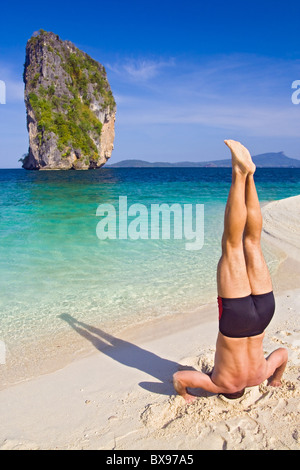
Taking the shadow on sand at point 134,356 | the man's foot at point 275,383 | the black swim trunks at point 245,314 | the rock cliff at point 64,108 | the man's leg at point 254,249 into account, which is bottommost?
the shadow on sand at point 134,356

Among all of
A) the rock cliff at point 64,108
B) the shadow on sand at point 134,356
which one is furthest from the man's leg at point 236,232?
the rock cliff at point 64,108

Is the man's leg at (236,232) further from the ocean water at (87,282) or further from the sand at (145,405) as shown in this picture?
the ocean water at (87,282)

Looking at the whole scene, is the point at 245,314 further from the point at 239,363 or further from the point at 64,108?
the point at 64,108

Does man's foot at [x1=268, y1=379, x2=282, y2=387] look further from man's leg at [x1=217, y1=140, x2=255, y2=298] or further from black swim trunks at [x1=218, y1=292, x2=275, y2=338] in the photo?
man's leg at [x1=217, y1=140, x2=255, y2=298]

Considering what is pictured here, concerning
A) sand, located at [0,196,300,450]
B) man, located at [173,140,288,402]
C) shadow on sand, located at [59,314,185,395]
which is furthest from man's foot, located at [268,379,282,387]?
shadow on sand, located at [59,314,185,395]

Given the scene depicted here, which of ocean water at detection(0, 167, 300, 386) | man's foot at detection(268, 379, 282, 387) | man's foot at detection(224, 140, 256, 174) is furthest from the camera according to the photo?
ocean water at detection(0, 167, 300, 386)

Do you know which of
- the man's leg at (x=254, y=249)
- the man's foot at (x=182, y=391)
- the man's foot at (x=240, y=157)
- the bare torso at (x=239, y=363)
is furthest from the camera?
the man's foot at (x=182, y=391)

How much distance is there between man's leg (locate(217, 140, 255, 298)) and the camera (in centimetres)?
252

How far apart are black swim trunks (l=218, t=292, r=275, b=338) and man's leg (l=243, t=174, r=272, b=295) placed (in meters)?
0.08

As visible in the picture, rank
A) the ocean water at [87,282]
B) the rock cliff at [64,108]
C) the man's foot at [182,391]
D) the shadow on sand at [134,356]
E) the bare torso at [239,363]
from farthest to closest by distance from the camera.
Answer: the rock cliff at [64,108], the ocean water at [87,282], the shadow on sand at [134,356], the man's foot at [182,391], the bare torso at [239,363]

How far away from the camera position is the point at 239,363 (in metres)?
2.76

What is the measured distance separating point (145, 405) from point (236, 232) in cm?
179

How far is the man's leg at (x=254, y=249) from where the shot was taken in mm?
2629
